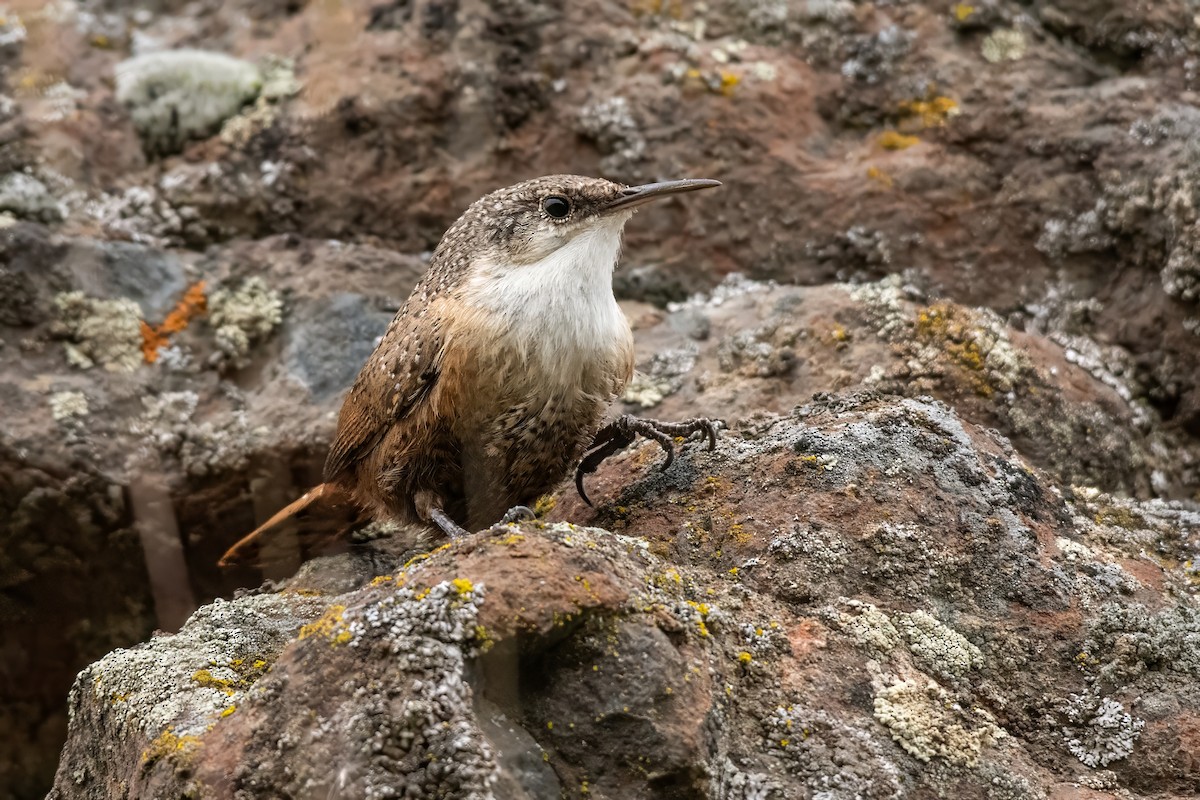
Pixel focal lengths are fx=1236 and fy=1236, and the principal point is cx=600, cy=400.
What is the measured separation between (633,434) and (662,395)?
648 mm

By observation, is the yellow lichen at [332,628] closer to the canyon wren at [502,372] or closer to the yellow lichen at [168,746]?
the yellow lichen at [168,746]

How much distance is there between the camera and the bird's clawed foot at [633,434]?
158 inches

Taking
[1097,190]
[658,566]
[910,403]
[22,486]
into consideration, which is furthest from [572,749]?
[1097,190]

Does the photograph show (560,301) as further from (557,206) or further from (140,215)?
(140,215)

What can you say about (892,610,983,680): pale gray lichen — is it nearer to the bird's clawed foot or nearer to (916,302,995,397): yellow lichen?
the bird's clawed foot

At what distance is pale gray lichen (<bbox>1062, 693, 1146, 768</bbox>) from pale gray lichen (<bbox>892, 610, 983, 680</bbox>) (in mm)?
262

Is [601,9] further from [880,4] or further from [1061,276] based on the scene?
[1061,276]

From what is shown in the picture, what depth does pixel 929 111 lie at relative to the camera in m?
5.36

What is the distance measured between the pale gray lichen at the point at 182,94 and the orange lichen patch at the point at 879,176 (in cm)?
283

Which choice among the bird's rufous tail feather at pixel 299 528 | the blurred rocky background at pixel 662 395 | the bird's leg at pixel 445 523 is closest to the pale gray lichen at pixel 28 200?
the blurred rocky background at pixel 662 395

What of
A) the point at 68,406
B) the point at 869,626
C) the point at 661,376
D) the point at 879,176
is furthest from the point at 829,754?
the point at 68,406

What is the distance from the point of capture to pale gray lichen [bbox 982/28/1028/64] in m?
5.40

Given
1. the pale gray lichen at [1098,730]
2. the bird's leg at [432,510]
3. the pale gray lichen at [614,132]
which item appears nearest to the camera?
the pale gray lichen at [1098,730]

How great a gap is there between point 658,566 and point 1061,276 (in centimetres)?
272
